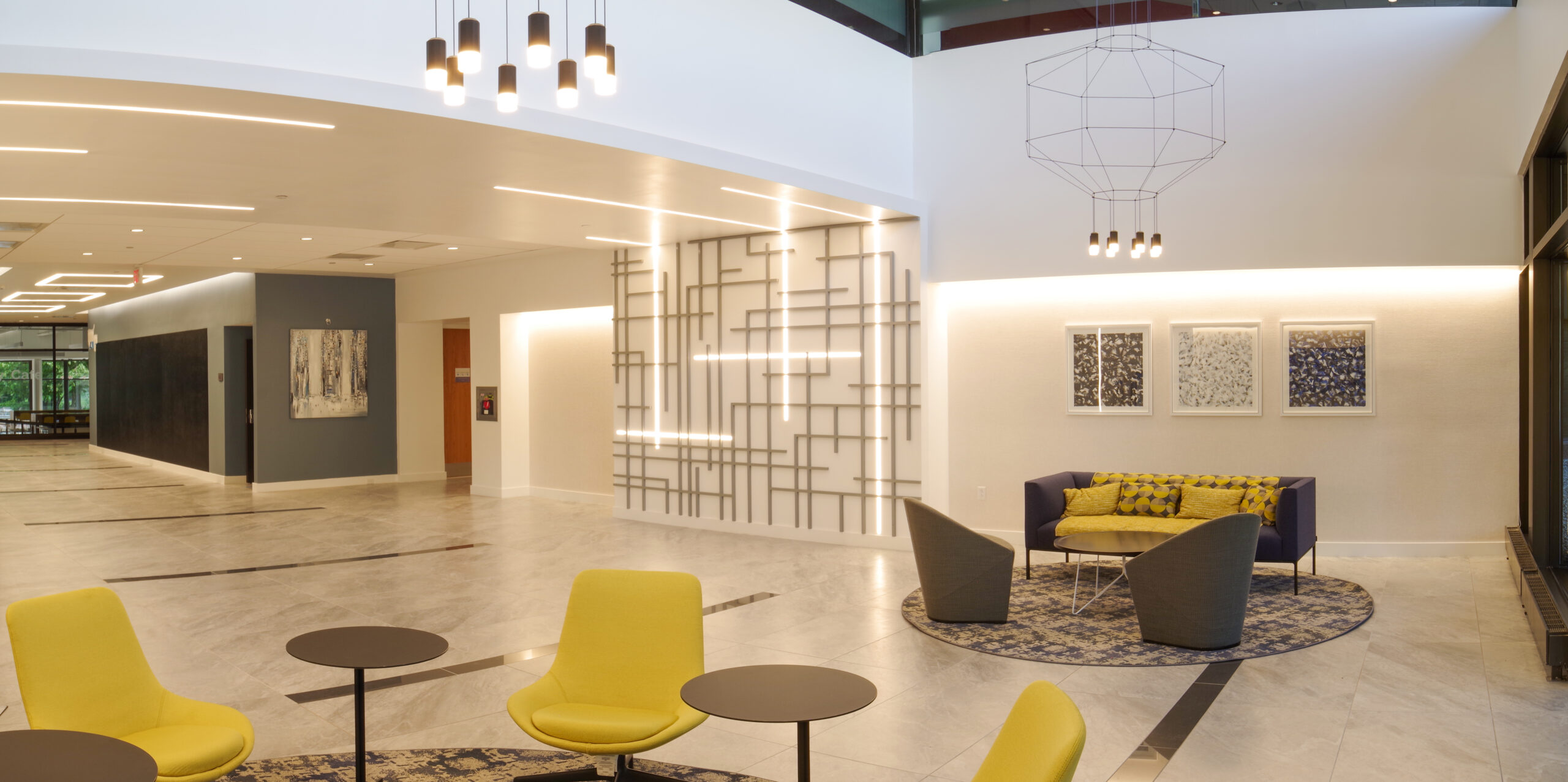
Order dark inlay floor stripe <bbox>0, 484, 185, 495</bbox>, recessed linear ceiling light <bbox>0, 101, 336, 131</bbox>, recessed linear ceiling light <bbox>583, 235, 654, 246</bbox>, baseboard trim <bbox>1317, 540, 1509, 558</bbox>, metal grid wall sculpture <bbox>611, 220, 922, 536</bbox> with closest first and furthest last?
recessed linear ceiling light <bbox>0, 101, 336, 131</bbox>, baseboard trim <bbox>1317, 540, 1509, 558</bbox>, metal grid wall sculpture <bbox>611, 220, 922, 536</bbox>, recessed linear ceiling light <bbox>583, 235, 654, 246</bbox>, dark inlay floor stripe <bbox>0, 484, 185, 495</bbox>

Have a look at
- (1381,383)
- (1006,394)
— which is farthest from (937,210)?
(1381,383)

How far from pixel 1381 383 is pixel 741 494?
5652 millimetres

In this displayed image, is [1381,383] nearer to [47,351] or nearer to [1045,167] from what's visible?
[1045,167]

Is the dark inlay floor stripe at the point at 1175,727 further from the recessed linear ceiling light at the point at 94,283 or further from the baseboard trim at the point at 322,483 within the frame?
the recessed linear ceiling light at the point at 94,283

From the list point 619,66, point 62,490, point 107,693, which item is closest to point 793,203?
point 619,66

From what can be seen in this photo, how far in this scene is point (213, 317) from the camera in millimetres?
15555

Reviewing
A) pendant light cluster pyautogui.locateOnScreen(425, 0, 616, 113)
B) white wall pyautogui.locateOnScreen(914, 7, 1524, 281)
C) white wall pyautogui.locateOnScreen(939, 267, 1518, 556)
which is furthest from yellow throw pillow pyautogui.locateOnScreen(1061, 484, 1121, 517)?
pendant light cluster pyautogui.locateOnScreen(425, 0, 616, 113)

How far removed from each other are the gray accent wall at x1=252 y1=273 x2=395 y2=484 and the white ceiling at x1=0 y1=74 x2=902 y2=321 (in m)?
2.53

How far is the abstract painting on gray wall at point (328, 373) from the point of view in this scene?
1428 centimetres

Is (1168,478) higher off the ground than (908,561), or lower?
higher

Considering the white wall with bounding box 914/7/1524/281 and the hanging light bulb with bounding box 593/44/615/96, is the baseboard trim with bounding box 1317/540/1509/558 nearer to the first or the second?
the white wall with bounding box 914/7/1524/281

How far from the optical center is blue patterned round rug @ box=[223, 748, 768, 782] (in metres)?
3.96

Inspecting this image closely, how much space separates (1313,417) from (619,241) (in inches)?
258

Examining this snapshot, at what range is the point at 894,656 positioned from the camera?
18.5 ft
